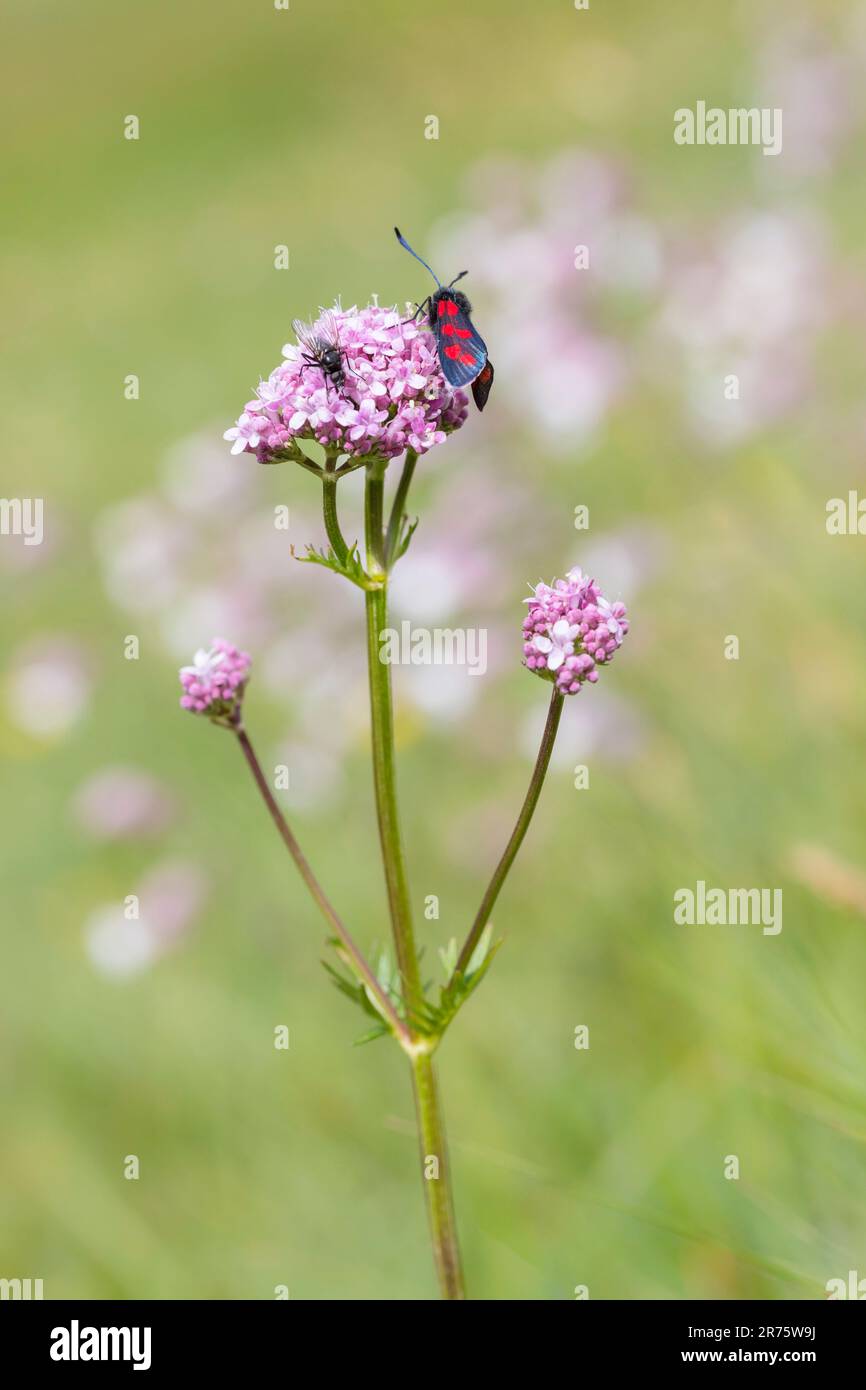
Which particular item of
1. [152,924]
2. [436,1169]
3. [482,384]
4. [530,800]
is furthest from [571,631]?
[152,924]

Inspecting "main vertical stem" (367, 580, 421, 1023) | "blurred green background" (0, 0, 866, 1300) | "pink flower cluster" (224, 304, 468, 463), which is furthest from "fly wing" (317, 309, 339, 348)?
"blurred green background" (0, 0, 866, 1300)

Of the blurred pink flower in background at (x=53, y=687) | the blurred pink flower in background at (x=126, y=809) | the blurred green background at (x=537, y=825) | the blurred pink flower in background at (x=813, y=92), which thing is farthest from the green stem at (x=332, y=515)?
the blurred pink flower in background at (x=813, y=92)

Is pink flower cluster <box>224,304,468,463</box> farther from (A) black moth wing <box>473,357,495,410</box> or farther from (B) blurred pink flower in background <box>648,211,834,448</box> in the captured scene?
(B) blurred pink flower in background <box>648,211,834,448</box>

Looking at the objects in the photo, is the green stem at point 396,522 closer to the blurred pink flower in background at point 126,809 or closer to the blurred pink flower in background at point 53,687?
the blurred pink flower in background at point 126,809

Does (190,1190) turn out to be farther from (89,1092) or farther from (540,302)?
(540,302)

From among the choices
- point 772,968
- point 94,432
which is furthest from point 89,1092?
point 94,432

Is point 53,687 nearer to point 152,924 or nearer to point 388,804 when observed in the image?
point 152,924

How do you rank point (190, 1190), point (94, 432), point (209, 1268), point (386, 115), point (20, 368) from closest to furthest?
point (209, 1268)
point (190, 1190)
point (94, 432)
point (20, 368)
point (386, 115)
